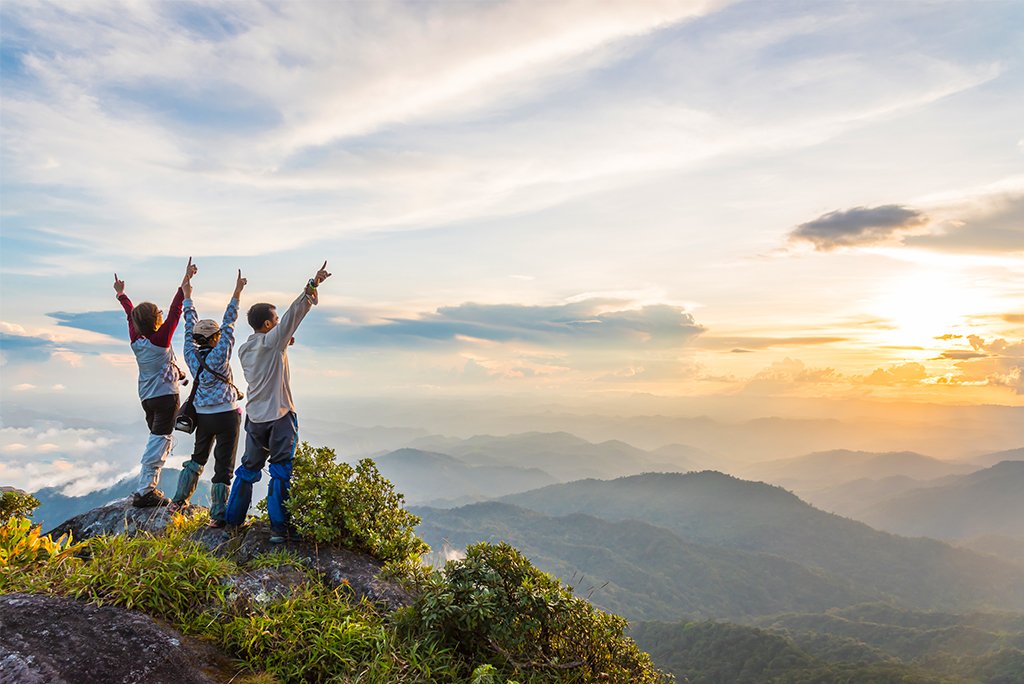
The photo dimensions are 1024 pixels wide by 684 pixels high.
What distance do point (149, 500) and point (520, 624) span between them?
23.4ft

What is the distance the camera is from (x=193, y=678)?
507cm

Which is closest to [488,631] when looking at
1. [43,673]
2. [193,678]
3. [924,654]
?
[193,678]

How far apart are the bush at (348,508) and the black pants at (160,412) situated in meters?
3.18

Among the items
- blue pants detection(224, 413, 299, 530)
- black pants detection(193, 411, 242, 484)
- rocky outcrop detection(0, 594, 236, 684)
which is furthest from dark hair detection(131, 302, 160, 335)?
rocky outcrop detection(0, 594, 236, 684)

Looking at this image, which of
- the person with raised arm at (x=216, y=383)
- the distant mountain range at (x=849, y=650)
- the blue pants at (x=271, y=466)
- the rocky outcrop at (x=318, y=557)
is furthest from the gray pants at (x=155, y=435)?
the distant mountain range at (x=849, y=650)

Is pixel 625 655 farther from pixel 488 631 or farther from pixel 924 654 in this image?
pixel 924 654

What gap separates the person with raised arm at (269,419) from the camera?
26.3ft

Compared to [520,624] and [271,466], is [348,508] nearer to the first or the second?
[271,466]

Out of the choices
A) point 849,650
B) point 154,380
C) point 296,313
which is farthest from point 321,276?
point 849,650

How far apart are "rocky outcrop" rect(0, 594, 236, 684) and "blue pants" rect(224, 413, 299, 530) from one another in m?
2.57

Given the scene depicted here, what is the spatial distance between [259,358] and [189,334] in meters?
1.78

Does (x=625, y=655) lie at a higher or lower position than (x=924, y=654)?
higher

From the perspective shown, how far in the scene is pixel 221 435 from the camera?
29.7 ft

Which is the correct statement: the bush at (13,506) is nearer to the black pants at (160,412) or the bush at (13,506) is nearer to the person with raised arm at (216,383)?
the black pants at (160,412)
